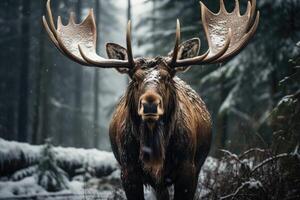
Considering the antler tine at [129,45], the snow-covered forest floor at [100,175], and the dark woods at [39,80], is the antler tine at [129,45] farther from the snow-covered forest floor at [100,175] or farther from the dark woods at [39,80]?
the dark woods at [39,80]

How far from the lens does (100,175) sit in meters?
11.3

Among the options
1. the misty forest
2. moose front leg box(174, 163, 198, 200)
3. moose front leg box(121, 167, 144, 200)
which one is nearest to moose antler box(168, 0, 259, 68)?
the misty forest

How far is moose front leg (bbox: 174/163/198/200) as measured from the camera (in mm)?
4719

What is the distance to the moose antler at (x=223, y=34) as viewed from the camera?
193 inches

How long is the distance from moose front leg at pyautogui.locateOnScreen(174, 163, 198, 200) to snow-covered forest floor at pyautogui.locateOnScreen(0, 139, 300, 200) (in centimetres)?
77

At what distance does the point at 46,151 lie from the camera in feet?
30.8

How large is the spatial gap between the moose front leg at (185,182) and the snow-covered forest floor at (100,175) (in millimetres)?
774

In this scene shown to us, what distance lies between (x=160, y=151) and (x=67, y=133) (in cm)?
2818

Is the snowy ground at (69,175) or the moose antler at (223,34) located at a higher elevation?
the moose antler at (223,34)

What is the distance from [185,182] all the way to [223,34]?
2113 mm

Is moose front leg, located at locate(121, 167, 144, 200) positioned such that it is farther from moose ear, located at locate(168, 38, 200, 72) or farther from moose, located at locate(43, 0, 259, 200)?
moose ear, located at locate(168, 38, 200, 72)

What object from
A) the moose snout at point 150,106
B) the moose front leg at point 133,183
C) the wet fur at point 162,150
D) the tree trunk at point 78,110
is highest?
the moose snout at point 150,106

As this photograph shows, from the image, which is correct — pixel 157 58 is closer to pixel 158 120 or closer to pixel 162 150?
pixel 158 120

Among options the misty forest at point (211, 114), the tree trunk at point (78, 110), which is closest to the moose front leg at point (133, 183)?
the misty forest at point (211, 114)
